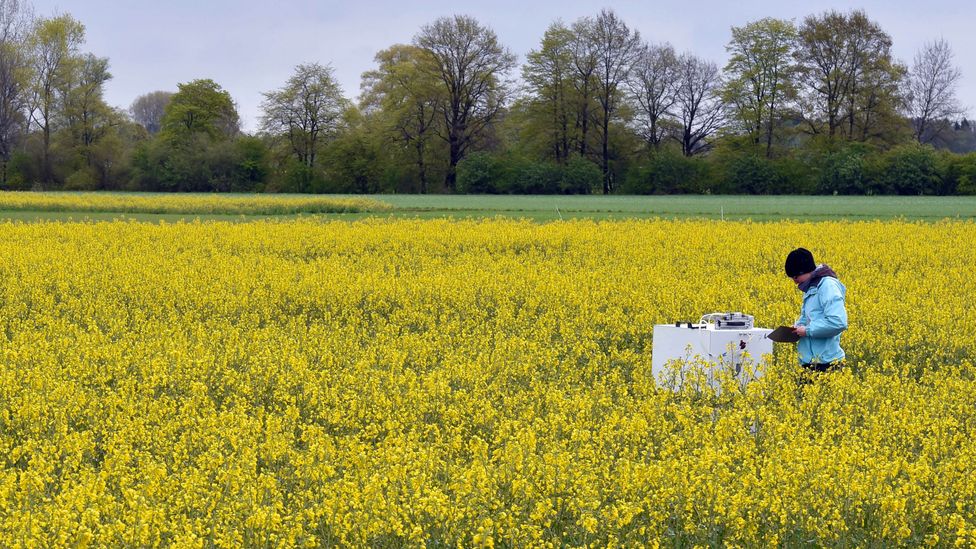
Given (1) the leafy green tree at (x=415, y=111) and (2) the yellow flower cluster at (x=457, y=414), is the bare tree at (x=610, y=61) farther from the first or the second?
(2) the yellow flower cluster at (x=457, y=414)

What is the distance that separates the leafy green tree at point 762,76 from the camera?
63.0 meters

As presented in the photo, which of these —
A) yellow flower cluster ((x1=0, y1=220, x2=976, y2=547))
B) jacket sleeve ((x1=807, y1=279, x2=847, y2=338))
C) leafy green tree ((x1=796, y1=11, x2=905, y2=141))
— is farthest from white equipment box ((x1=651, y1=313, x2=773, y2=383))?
leafy green tree ((x1=796, y1=11, x2=905, y2=141))

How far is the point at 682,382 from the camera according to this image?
8258mm

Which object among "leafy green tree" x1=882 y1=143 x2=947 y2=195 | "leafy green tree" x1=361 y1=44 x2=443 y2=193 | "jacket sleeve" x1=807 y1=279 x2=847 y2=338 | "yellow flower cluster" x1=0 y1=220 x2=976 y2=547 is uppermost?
"leafy green tree" x1=361 y1=44 x2=443 y2=193

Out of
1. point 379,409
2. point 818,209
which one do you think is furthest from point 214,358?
point 818,209

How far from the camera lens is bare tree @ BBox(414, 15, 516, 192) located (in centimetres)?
6775

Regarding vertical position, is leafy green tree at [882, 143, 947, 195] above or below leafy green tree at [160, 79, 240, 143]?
below

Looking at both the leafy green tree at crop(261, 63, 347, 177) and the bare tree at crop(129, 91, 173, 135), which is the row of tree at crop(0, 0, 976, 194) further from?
the bare tree at crop(129, 91, 173, 135)

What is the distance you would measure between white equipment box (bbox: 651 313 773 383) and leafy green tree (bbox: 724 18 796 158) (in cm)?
5669

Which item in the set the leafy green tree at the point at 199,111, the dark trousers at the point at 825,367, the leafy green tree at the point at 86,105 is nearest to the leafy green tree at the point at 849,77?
the leafy green tree at the point at 199,111

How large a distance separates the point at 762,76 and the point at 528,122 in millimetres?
14577

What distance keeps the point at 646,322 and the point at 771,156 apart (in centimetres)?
5394

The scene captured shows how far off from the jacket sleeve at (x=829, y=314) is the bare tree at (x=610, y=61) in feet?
189

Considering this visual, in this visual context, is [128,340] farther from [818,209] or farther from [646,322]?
[818,209]
